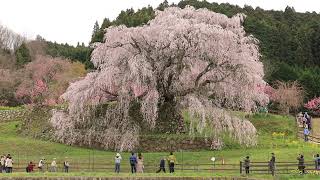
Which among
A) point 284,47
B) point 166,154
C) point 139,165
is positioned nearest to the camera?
point 139,165

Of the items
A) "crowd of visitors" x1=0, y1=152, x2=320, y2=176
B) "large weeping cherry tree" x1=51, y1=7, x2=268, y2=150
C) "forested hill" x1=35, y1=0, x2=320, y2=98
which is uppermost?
"forested hill" x1=35, y1=0, x2=320, y2=98

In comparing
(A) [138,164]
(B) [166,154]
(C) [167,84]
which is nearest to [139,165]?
(A) [138,164]

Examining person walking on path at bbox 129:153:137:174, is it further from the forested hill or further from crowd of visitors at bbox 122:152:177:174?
the forested hill

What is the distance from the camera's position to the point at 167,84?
3625 centimetres

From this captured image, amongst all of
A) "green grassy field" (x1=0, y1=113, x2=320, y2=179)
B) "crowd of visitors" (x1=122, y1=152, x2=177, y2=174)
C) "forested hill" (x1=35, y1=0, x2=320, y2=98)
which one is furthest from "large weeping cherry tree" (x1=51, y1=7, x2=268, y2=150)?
"forested hill" (x1=35, y1=0, x2=320, y2=98)

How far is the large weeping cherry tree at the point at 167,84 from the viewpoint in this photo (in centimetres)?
3428

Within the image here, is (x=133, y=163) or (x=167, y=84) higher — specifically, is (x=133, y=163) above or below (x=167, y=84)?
below

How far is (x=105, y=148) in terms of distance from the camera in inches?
1393

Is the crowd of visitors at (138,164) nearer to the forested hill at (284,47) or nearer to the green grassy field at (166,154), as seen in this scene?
the green grassy field at (166,154)

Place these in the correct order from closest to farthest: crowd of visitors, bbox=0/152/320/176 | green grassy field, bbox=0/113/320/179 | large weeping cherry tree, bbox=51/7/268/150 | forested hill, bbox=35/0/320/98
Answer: crowd of visitors, bbox=0/152/320/176 → green grassy field, bbox=0/113/320/179 → large weeping cherry tree, bbox=51/7/268/150 → forested hill, bbox=35/0/320/98

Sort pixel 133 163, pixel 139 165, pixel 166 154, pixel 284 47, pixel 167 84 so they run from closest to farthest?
pixel 133 163 < pixel 139 165 < pixel 166 154 < pixel 167 84 < pixel 284 47

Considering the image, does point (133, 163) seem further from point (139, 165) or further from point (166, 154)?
point (166, 154)

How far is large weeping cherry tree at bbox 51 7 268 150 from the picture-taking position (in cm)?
3428

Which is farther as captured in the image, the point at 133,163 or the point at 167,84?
the point at 167,84
